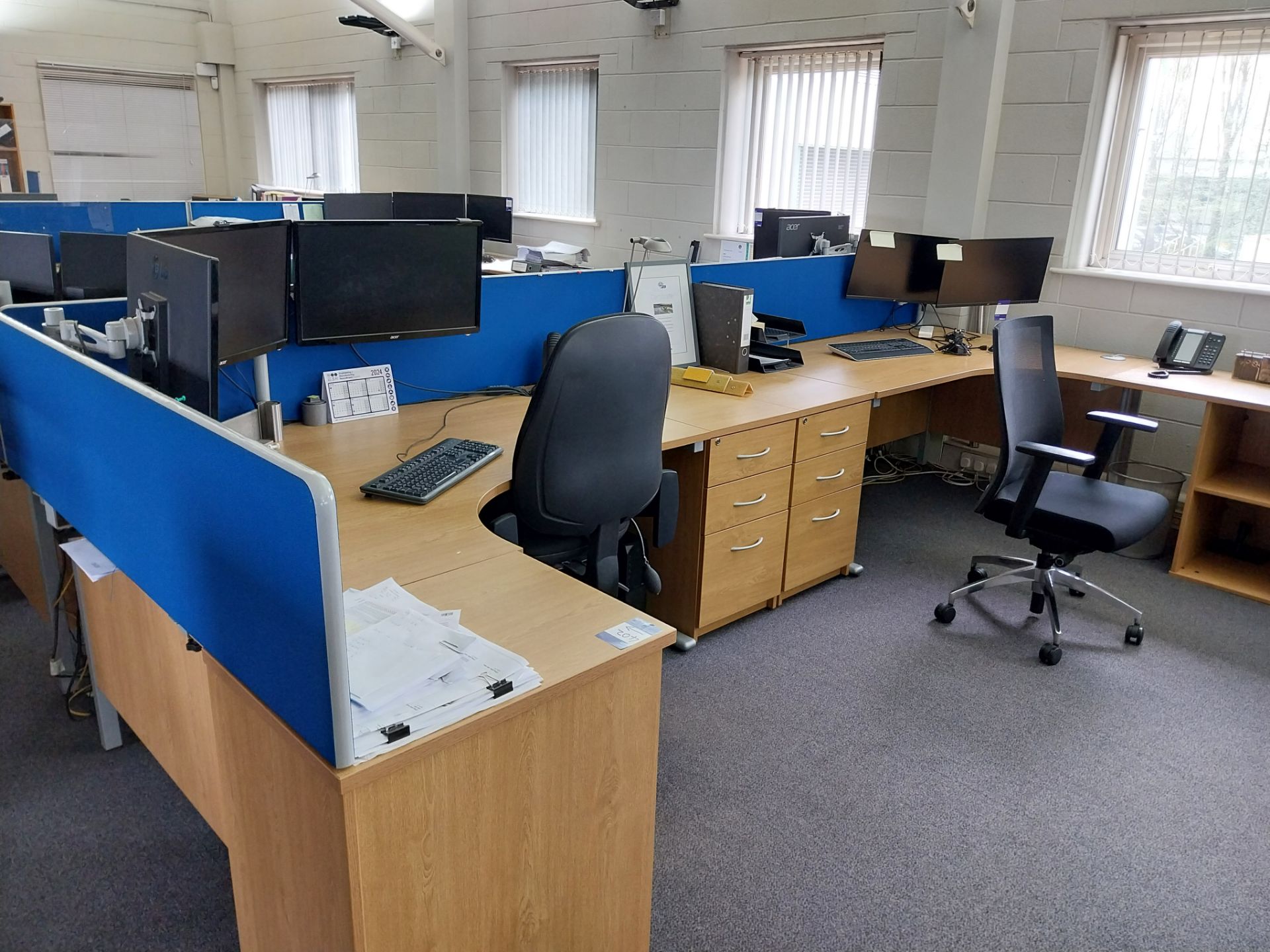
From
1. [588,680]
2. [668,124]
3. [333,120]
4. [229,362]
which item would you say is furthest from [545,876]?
[333,120]

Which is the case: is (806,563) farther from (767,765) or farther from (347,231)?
(347,231)

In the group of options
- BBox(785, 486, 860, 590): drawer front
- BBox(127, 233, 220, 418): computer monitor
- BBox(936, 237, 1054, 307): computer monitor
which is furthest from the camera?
BBox(936, 237, 1054, 307): computer monitor

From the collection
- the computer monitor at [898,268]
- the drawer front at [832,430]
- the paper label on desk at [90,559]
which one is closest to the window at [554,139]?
the computer monitor at [898,268]

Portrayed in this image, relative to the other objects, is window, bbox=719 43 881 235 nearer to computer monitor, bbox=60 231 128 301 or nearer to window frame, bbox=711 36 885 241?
window frame, bbox=711 36 885 241

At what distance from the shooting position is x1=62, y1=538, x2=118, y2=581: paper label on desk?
71.4 inches

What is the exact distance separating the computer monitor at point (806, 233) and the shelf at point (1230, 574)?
203 centimetres

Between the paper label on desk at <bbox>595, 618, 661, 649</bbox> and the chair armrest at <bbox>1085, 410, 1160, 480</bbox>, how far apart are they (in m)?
2.07

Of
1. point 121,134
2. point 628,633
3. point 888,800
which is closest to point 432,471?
point 628,633

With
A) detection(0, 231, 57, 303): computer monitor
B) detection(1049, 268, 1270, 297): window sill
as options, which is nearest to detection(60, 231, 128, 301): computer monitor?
detection(0, 231, 57, 303): computer monitor

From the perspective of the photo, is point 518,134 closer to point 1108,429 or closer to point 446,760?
point 1108,429

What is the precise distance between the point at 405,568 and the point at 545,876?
60 centimetres

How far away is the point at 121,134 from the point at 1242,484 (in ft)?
30.8

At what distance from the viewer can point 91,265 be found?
2.92m

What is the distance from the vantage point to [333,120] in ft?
26.8
